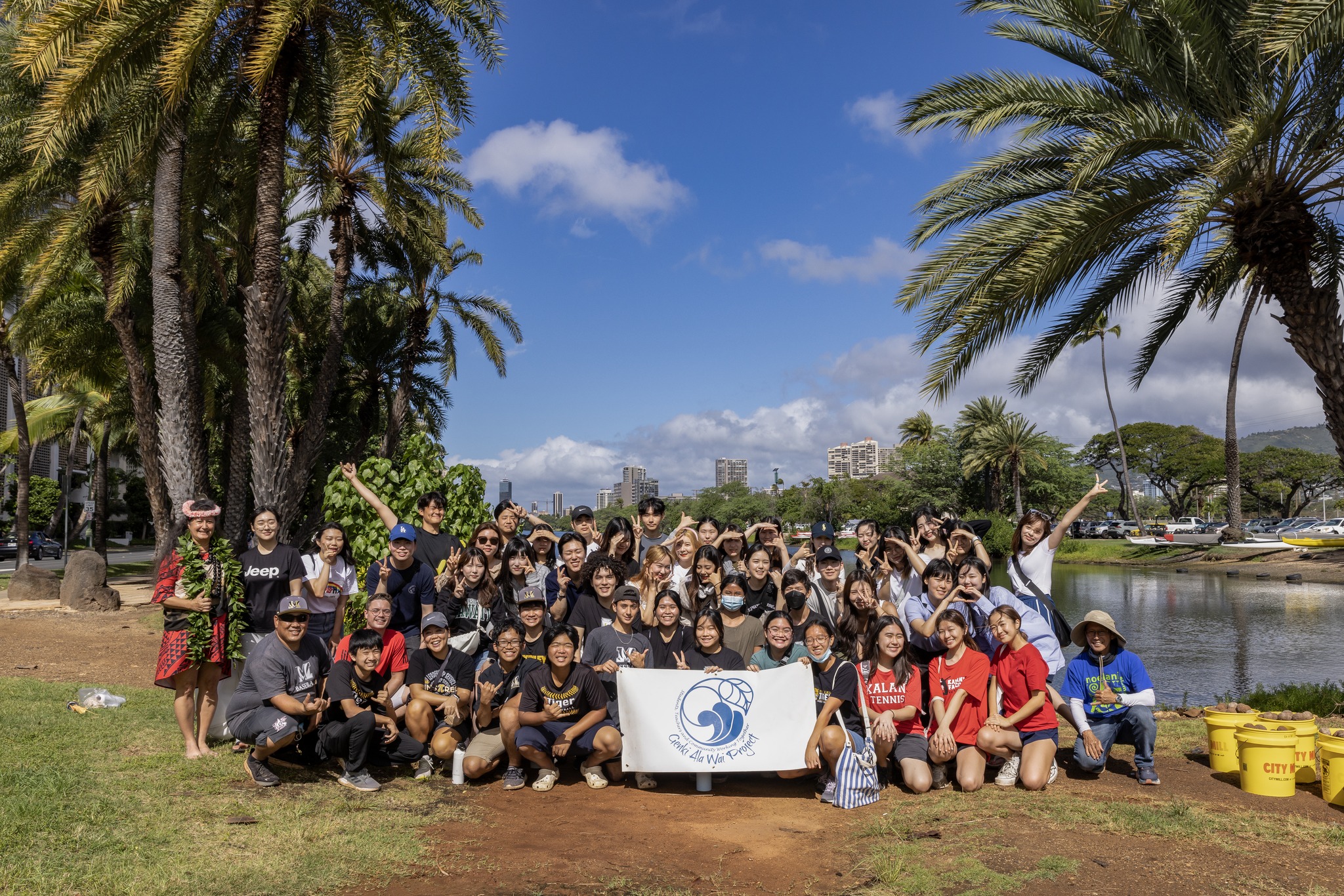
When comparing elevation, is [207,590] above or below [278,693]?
above

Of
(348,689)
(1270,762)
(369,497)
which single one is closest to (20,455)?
(369,497)

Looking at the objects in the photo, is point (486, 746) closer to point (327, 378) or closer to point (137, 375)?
point (327, 378)

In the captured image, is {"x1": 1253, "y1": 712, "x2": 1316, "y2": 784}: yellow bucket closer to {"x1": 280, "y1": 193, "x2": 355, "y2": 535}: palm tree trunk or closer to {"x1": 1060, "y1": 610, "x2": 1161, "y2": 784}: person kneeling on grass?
{"x1": 1060, "y1": 610, "x2": 1161, "y2": 784}: person kneeling on grass

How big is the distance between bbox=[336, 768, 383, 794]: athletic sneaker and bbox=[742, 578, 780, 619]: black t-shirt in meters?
3.26

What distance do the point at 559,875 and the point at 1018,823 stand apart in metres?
3.00

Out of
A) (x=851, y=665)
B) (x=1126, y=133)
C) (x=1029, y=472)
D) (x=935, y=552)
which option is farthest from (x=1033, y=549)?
(x=1029, y=472)

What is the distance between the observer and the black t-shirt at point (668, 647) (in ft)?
22.8

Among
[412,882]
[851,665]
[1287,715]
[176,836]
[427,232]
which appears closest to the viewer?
[412,882]

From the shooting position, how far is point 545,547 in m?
8.21

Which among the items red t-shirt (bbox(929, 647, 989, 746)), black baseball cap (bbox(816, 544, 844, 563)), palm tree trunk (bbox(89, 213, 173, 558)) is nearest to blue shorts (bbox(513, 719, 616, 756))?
black baseball cap (bbox(816, 544, 844, 563))

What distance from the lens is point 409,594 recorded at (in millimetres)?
7473

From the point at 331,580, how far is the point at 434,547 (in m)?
1.11

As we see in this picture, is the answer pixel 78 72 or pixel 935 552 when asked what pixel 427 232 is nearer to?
pixel 78 72

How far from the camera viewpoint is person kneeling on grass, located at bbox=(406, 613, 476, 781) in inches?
266
